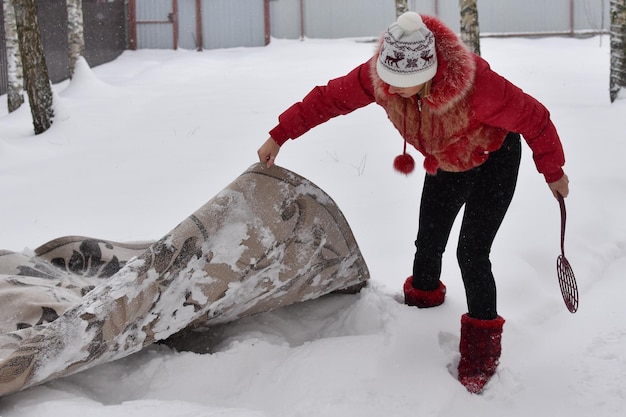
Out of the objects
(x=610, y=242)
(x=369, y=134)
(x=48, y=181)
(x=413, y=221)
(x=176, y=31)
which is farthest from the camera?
(x=176, y=31)

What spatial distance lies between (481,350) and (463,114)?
33.1 inches

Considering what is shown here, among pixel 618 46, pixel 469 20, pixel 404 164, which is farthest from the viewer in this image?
pixel 469 20

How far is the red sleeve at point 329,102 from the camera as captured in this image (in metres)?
2.59

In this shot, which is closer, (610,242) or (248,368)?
(248,368)

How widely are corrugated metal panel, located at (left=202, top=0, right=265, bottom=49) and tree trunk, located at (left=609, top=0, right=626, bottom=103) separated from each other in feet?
34.8

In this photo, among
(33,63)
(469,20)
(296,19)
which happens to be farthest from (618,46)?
(296,19)

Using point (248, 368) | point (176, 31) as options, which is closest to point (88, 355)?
point (248, 368)

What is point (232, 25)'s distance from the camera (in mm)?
16406

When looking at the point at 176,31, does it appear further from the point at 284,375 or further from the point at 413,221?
the point at 284,375

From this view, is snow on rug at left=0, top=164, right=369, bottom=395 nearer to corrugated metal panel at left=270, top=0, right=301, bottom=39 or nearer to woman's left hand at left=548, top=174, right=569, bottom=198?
woman's left hand at left=548, top=174, right=569, bottom=198

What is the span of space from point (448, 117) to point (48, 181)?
13.3ft

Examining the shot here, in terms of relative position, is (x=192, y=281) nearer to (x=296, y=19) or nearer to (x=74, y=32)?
(x=74, y=32)

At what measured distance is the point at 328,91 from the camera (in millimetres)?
2645

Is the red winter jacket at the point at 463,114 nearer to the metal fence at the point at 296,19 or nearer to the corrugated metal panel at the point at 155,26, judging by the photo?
the metal fence at the point at 296,19
